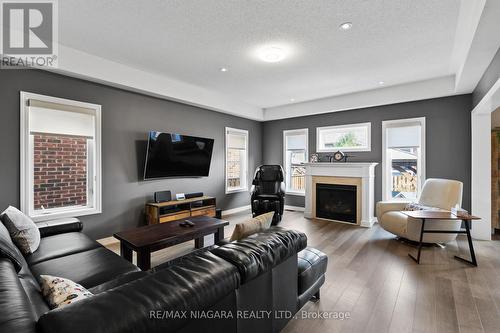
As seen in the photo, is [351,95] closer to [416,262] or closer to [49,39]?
[416,262]

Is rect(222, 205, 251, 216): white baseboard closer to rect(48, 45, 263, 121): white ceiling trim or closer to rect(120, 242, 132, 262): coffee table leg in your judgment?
rect(48, 45, 263, 121): white ceiling trim

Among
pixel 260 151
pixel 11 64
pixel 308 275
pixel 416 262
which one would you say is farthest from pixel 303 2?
pixel 260 151

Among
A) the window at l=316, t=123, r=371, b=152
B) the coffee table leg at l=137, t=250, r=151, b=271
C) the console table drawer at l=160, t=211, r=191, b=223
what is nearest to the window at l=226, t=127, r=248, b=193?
the console table drawer at l=160, t=211, r=191, b=223

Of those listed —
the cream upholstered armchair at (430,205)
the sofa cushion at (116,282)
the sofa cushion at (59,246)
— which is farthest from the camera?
the cream upholstered armchair at (430,205)

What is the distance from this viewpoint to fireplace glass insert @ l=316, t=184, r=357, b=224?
4.95 meters

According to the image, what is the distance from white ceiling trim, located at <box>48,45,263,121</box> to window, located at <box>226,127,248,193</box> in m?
0.63

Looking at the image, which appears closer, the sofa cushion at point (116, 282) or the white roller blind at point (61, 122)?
the sofa cushion at point (116, 282)

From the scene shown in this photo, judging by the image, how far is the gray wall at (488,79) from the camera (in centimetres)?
253

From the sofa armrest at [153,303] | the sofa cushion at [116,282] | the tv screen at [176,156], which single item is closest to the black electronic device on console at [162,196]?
the tv screen at [176,156]

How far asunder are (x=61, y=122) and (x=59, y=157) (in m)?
0.48

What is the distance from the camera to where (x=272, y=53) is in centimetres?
311

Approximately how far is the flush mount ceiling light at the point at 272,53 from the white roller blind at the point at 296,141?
3059 mm

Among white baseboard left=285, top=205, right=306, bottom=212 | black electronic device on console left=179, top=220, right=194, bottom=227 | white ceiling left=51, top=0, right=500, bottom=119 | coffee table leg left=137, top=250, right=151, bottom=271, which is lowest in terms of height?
white baseboard left=285, top=205, right=306, bottom=212

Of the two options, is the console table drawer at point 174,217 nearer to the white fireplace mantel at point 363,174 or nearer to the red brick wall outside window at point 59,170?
the red brick wall outside window at point 59,170
